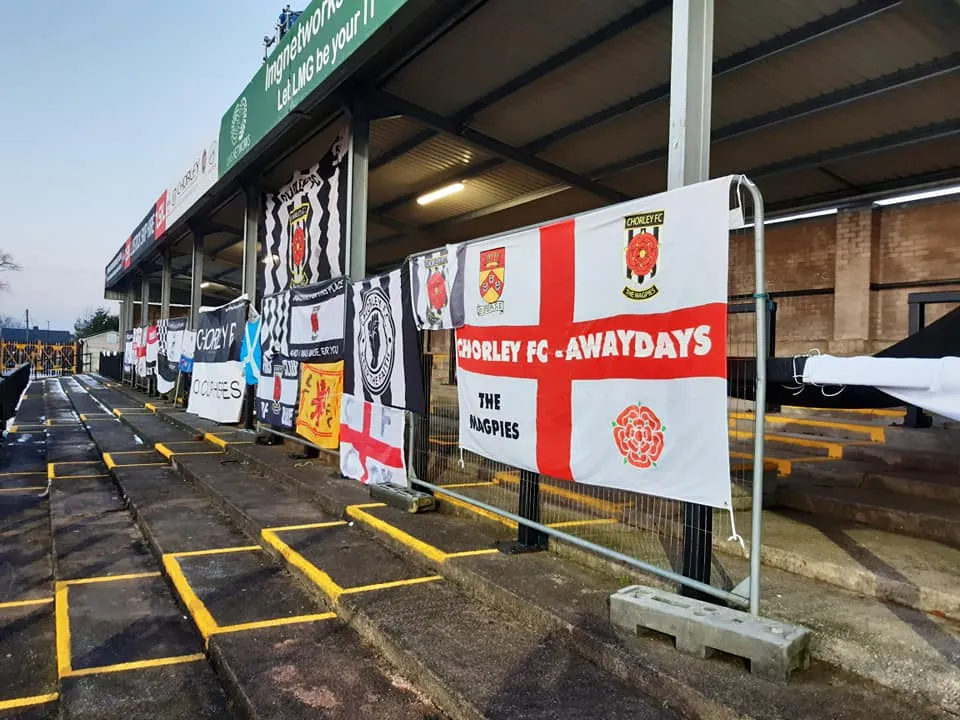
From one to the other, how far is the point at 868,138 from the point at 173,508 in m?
8.82

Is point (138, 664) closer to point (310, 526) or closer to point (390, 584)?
point (390, 584)

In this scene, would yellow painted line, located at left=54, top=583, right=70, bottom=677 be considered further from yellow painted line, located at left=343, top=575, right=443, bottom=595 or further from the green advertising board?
the green advertising board

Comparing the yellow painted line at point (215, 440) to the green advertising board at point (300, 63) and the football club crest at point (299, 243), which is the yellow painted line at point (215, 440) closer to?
the football club crest at point (299, 243)

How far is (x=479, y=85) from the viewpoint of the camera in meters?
7.43

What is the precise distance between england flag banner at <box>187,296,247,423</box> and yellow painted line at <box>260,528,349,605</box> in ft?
17.6

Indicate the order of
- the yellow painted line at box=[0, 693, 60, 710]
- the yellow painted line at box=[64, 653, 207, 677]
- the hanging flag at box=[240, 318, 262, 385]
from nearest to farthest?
1. the yellow painted line at box=[0, 693, 60, 710]
2. the yellow painted line at box=[64, 653, 207, 677]
3. the hanging flag at box=[240, 318, 262, 385]

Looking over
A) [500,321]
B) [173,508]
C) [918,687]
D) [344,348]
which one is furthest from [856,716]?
[173,508]

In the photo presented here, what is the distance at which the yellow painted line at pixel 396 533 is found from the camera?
4.34 m

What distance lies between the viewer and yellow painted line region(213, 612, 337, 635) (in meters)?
3.65

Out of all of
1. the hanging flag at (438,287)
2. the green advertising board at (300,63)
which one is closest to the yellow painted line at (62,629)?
the hanging flag at (438,287)

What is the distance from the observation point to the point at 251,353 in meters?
9.59

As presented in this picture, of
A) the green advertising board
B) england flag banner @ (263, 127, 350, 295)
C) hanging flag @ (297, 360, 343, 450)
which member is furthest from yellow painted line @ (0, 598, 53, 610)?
the green advertising board

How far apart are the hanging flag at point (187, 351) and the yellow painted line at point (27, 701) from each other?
1086 centimetres

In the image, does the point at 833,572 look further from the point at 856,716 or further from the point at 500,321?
the point at 500,321
